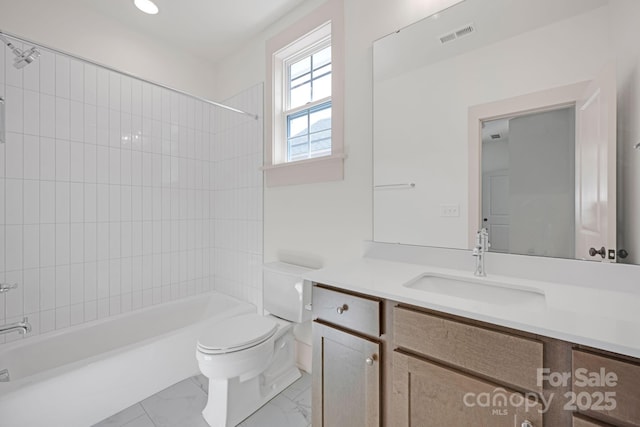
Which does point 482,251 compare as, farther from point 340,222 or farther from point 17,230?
point 17,230

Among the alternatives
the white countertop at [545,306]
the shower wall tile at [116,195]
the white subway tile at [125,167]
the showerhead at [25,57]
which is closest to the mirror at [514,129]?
the white countertop at [545,306]

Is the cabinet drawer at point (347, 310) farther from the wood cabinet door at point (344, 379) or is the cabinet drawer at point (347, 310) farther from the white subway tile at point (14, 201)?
the white subway tile at point (14, 201)

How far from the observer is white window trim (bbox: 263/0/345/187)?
171cm

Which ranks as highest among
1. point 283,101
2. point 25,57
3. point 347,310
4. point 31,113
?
point 283,101

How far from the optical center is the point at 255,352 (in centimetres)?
149

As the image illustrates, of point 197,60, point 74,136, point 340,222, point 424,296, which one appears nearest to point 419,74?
point 340,222

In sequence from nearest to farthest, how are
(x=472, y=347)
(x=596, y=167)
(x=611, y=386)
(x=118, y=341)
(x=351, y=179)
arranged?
(x=611, y=386) < (x=472, y=347) < (x=596, y=167) < (x=351, y=179) < (x=118, y=341)

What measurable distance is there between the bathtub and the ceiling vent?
2.25 metres

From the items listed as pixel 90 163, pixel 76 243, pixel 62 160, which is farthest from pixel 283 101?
pixel 76 243

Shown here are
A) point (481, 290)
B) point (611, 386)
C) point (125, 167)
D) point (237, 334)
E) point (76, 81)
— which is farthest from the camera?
point (125, 167)

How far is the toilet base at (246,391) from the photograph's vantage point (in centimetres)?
146

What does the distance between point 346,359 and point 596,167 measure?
1196mm

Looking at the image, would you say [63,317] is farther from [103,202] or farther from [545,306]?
[545,306]

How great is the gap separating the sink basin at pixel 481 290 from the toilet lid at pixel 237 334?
93 cm
